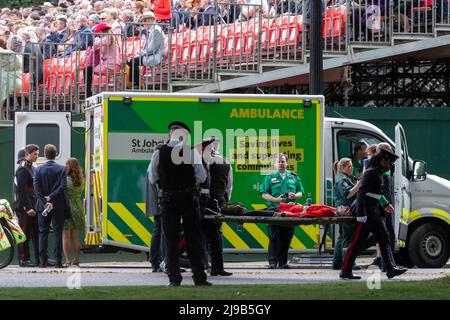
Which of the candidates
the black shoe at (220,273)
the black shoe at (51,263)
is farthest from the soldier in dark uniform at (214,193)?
the black shoe at (51,263)

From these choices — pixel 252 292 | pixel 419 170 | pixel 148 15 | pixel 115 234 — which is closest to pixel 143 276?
pixel 115 234

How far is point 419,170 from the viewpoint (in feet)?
70.7

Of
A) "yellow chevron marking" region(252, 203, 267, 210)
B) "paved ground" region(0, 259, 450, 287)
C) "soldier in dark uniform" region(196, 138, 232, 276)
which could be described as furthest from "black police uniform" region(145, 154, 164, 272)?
"yellow chevron marking" region(252, 203, 267, 210)

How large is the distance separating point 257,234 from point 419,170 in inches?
96.9

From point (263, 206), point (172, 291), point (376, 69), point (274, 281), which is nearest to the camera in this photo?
point (172, 291)

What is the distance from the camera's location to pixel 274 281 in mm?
18641

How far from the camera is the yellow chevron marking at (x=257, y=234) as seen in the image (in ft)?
71.3

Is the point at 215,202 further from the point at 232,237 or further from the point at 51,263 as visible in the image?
the point at 51,263

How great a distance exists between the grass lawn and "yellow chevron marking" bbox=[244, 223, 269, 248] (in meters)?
4.59

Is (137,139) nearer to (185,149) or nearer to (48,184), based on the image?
(48,184)

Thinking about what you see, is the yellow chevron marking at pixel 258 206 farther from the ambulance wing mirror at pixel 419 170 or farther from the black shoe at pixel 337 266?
the ambulance wing mirror at pixel 419 170

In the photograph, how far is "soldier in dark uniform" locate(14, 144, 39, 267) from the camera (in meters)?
22.4

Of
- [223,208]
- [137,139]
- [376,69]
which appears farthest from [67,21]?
[223,208]

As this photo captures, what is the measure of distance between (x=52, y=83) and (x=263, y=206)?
6628 mm
